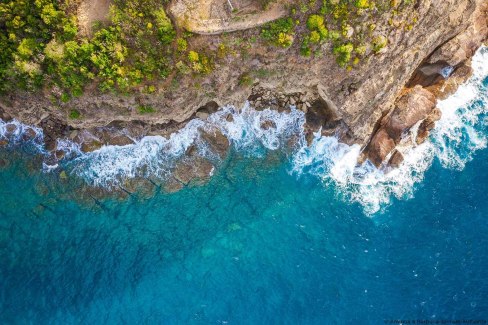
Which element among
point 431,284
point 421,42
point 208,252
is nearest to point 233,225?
point 208,252

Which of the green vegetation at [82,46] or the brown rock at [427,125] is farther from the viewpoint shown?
the brown rock at [427,125]

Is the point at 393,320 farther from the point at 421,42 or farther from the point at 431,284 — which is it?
the point at 421,42

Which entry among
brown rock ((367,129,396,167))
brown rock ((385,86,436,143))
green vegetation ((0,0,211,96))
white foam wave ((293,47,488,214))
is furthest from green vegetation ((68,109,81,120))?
brown rock ((385,86,436,143))

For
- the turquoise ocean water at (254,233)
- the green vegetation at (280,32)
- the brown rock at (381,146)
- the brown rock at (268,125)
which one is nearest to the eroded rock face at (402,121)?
the brown rock at (381,146)

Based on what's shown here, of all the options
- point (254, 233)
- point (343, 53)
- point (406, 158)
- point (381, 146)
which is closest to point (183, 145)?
point (254, 233)

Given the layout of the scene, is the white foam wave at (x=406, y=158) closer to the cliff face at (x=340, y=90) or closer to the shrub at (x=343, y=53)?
the cliff face at (x=340, y=90)

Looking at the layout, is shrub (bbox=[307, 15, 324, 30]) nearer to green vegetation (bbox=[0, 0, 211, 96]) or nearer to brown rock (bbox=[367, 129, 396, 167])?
green vegetation (bbox=[0, 0, 211, 96])

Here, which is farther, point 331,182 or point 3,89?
point 331,182
